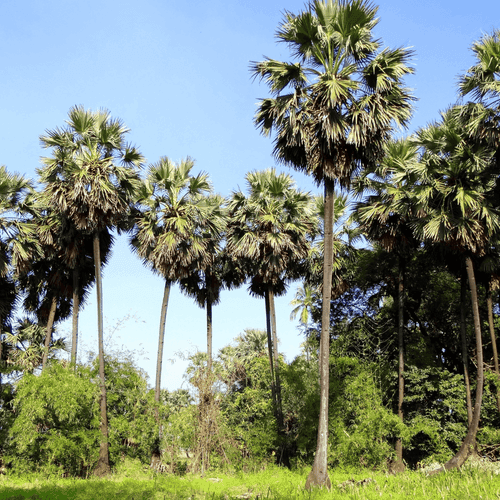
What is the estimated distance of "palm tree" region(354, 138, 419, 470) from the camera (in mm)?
21797

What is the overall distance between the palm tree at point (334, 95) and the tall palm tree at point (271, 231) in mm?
7671

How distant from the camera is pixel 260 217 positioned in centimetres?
2388

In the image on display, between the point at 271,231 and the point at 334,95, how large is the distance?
31.7 feet

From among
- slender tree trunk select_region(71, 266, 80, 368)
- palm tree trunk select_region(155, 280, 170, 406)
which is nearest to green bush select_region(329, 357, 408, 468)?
palm tree trunk select_region(155, 280, 170, 406)

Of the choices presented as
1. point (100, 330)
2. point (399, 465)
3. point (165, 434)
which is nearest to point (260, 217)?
point (100, 330)

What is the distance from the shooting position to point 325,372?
575 inches

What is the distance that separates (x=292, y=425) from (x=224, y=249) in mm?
9590

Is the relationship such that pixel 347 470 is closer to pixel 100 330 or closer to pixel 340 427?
pixel 340 427

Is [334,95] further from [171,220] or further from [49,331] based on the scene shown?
[49,331]

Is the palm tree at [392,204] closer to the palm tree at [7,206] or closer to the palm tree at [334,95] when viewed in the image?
the palm tree at [334,95]

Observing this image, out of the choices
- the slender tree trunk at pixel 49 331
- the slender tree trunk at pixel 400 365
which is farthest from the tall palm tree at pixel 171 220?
the slender tree trunk at pixel 400 365

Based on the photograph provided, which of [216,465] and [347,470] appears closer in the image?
[347,470]

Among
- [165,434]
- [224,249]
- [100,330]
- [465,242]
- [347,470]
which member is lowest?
[347,470]

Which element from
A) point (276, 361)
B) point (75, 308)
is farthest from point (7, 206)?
point (276, 361)
